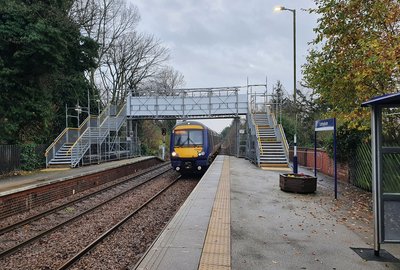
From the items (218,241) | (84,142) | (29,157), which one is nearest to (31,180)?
(29,157)

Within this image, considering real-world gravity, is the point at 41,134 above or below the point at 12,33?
below

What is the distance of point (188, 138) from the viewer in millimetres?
19859

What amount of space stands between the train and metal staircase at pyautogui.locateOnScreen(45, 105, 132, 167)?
22.8 feet

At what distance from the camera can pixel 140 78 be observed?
1762 inches

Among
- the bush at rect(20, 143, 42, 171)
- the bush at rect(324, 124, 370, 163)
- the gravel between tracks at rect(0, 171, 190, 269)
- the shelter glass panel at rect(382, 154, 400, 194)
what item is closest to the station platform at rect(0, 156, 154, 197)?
the bush at rect(20, 143, 42, 171)

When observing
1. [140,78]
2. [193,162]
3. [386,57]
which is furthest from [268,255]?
[140,78]

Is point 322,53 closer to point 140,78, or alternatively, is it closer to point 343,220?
point 343,220

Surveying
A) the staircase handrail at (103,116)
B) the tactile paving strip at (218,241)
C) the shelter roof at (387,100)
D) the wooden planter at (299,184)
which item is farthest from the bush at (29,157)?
the shelter roof at (387,100)

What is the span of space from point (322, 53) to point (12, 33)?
624 inches

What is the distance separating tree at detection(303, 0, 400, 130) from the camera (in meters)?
8.33

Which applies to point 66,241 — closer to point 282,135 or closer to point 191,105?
point 282,135

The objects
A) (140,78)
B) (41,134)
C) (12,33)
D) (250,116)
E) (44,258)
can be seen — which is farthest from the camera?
(140,78)

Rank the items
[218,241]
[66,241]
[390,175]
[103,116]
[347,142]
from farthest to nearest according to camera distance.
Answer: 1. [103,116]
2. [347,142]
3. [66,241]
4. [390,175]
5. [218,241]

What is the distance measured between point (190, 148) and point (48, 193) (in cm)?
862
